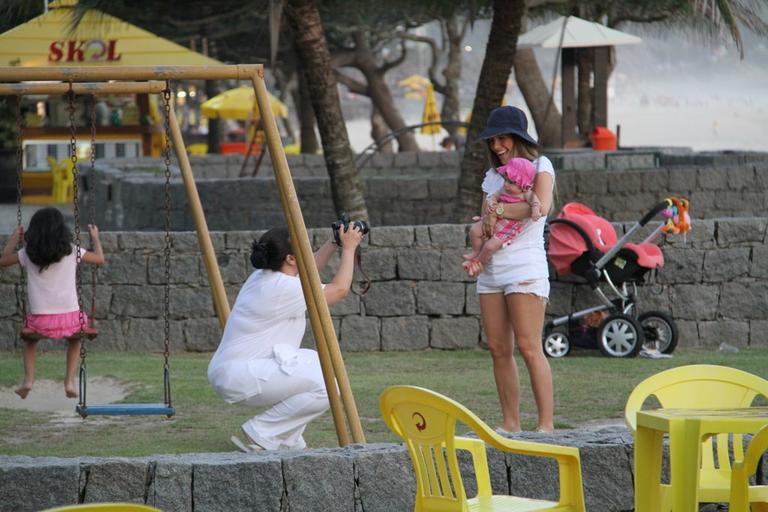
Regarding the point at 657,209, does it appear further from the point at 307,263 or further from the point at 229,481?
the point at 229,481

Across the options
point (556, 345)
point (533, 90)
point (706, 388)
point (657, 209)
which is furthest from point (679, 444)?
point (533, 90)

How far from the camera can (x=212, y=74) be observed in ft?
22.9

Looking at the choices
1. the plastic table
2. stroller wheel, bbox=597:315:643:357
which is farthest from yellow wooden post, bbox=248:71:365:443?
stroller wheel, bbox=597:315:643:357

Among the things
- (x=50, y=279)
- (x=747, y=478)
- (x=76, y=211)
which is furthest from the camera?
(x=50, y=279)

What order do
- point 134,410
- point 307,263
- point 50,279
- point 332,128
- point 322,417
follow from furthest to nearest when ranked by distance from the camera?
point 332,128
point 50,279
point 322,417
point 134,410
point 307,263

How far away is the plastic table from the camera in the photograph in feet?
14.7

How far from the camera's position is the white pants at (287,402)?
7359mm

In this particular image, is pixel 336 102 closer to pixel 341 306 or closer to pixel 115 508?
pixel 341 306

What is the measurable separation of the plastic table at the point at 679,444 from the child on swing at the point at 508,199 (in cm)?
258

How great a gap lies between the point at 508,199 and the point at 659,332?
14.6 feet

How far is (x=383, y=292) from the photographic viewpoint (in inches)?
459

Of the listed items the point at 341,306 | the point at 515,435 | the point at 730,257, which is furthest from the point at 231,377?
the point at 730,257

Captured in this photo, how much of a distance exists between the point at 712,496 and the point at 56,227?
565 cm

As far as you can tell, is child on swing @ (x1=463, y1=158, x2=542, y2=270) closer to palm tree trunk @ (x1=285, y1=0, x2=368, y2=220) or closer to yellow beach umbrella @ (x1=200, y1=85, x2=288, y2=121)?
palm tree trunk @ (x1=285, y1=0, x2=368, y2=220)
